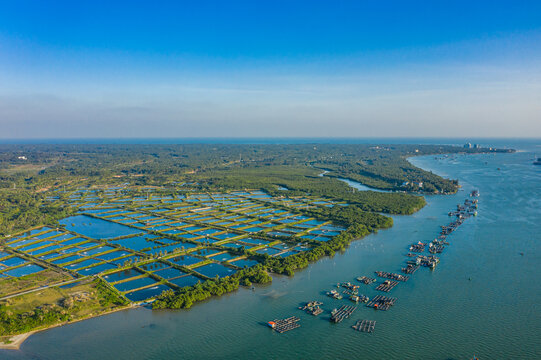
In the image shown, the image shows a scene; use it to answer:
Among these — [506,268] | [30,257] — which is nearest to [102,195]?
[30,257]

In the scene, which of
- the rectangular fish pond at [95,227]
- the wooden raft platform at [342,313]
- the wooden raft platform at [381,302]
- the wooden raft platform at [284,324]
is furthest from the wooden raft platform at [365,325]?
the rectangular fish pond at [95,227]

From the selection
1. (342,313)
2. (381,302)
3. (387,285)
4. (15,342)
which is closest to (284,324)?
(342,313)

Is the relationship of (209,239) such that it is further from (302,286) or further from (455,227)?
(455,227)

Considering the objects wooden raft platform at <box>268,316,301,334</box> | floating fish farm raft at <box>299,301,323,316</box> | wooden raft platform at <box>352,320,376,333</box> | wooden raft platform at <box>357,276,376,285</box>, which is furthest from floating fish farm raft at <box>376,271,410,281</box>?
wooden raft platform at <box>268,316,301,334</box>

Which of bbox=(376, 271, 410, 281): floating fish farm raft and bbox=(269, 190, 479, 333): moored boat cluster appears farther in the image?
bbox=(376, 271, 410, 281): floating fish farm raft

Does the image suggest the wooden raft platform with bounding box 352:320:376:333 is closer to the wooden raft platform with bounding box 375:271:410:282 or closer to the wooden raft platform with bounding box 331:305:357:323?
the wooden raft platform with bounding box 331:305:357:323
